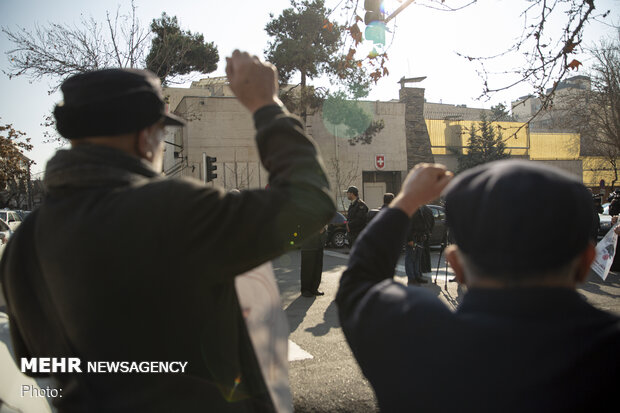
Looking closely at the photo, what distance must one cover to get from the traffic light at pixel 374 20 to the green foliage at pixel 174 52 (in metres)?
10.3

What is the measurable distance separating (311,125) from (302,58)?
5987mm

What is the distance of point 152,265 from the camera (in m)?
1.12

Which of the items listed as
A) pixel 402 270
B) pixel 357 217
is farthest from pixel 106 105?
pixel 402 270

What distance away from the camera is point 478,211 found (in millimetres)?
994

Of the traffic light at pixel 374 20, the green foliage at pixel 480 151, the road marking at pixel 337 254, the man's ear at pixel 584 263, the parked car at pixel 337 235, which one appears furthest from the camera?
the green foliage at pixel 480 151

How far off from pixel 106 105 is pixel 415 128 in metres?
30.1

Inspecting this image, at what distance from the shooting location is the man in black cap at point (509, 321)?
0.90 metres

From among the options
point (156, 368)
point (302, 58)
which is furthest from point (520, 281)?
point (302, 58)

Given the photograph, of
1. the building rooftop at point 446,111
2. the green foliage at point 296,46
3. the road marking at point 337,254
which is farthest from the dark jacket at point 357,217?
the building rooftop at point 446,111

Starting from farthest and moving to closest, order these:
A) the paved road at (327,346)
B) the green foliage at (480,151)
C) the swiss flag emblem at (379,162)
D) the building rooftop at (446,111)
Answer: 1. the building rooftop at (446,111)
2. the green foliage at (480,151)
3. the swiss flag emblem at (379,162)
4. the paved road at (327,346)

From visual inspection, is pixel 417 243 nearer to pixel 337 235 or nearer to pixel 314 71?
pixel 337 235

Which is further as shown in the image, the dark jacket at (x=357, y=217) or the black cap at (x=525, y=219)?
the dark jacket at (x=357, y=217)

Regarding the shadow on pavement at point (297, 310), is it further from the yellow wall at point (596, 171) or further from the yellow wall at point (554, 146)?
the yellow wall at point (596, 171)

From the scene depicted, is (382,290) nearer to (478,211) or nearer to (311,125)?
(478,211)
